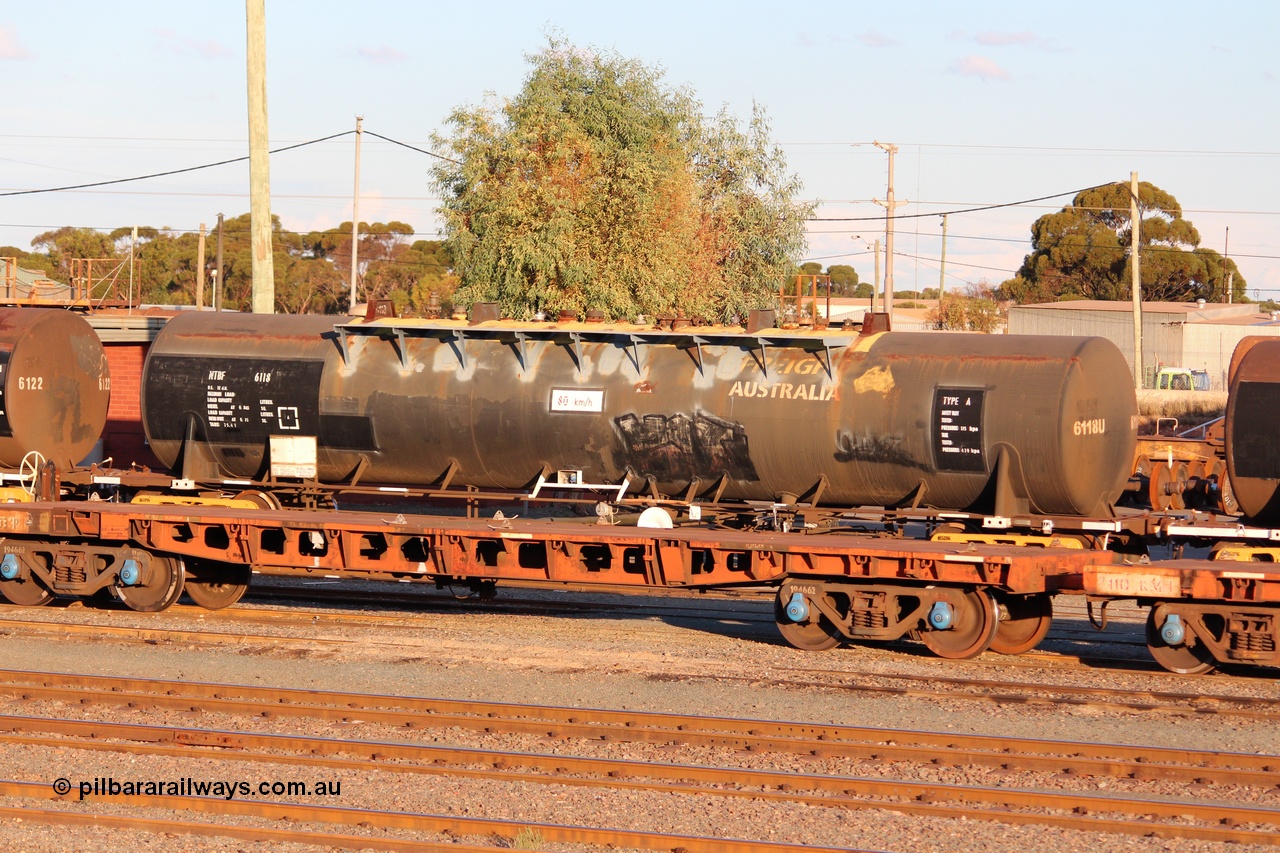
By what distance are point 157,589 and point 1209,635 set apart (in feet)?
40.6

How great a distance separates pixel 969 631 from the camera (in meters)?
14.2

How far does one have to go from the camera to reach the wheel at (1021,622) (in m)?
14.6

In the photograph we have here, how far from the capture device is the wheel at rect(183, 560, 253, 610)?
56.5ft

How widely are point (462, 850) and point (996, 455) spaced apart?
8424 mm

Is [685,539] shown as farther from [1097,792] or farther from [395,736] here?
[1097,792]

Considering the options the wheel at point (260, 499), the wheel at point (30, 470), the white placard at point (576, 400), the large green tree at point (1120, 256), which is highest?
the large green tree at point (1120, 256)

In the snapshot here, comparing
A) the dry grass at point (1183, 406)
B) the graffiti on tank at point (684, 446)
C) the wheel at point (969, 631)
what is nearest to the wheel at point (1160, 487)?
the wheel at point (969, 631)

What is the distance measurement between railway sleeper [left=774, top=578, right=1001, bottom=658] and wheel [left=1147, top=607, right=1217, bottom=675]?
5.15ft

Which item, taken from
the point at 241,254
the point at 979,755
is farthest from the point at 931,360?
the point at 241,254

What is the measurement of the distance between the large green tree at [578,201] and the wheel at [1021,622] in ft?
55.3

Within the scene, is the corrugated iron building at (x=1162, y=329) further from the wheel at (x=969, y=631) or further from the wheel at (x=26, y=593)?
the wheel at (x=26, y=593)

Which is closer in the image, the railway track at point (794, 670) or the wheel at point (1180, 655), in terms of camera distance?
the railway track at point (794, 670)

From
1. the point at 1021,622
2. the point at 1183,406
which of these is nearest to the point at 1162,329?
the point at 1183,406

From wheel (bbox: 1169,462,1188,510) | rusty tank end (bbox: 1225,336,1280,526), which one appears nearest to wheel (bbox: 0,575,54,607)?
rusty tank end (bbox: 1225,336,1280,526)
